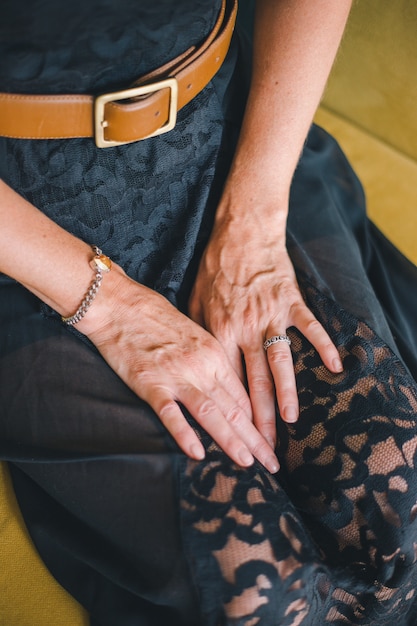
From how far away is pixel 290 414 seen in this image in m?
0.78

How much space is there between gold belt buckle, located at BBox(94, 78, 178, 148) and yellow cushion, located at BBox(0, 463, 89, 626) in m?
0.51

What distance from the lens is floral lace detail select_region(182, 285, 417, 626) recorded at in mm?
651

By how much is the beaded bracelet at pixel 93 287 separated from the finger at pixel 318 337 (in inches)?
10.3

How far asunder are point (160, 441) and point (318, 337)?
24cm

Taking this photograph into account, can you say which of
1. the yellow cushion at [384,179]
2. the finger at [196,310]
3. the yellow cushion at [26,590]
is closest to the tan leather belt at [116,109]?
the finger at [196,310]

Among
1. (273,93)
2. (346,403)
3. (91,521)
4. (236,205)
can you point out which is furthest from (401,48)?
(91,521)

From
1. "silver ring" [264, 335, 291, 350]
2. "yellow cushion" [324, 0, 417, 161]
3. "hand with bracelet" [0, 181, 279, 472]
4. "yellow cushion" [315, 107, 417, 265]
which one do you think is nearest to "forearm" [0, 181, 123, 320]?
"hand with bracelet" [0, 181, 279, 472]

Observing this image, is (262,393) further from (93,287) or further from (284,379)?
(93,287)

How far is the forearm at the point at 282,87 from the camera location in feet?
3.09

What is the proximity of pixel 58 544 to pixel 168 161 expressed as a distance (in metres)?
0.50

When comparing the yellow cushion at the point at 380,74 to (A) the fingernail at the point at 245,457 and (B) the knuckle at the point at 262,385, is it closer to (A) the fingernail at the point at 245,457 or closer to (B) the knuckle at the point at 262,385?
(B) the knuckle at the point at 262,385

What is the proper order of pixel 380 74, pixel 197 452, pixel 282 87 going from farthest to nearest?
pixel 380 74
pixel 282 87
pixel 197 452

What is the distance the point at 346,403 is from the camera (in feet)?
2.49

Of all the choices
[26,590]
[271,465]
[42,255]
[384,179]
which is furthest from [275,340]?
[384,179]
